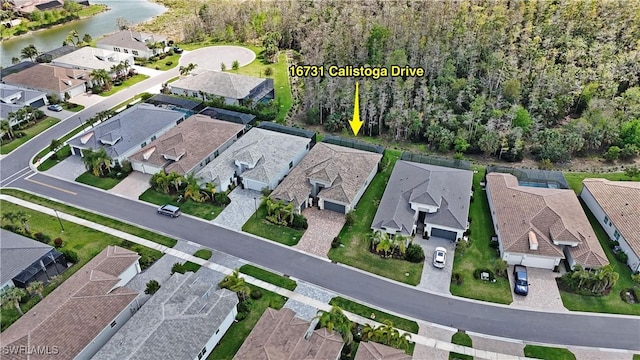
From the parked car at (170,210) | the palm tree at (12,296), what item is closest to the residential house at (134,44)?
the parked car at (170,210)

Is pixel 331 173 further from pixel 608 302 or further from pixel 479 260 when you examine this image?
pixel 608 302

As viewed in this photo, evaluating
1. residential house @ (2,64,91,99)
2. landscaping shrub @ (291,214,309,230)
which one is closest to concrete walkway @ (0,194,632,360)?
landscaping shrub @ (291,214,309,230)

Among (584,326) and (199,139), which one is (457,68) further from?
(584,326)

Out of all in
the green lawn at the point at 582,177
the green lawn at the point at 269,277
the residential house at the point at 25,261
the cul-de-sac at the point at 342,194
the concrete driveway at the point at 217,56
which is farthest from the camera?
the concrete driveway at the point at 217,56

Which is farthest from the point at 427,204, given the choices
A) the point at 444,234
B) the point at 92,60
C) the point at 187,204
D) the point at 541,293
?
the point at 92,60


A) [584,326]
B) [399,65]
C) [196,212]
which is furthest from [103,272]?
[399,65]

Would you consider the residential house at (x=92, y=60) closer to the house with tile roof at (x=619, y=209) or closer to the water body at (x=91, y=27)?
the water body at (x=91, y=27)

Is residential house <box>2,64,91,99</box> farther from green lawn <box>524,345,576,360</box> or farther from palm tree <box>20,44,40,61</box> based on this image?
green lawn <box>524,345,576,360</box>
